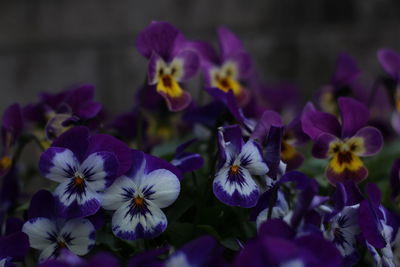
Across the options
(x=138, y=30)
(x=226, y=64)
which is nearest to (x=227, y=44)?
(x=226, y=64)

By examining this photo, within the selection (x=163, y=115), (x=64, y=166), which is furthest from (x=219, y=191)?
(x=163, y=115)

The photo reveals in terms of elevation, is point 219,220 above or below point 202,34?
above

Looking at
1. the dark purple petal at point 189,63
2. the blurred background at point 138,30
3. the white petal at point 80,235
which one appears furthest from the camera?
the blurred background at point 138,30

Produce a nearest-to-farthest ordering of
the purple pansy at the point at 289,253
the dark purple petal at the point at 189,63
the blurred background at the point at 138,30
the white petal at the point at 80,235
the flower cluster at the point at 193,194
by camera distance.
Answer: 1. the purple pansy at the point at 289,253
2. the flower cluster at the point at 193,194
3. the white petal at the point at 80,235
4. the dark purple petal at the point at 189,63
5. the blurred background at the point at 138,30

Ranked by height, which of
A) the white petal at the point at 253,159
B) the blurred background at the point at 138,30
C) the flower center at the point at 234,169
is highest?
the white petal at the point at 253,159

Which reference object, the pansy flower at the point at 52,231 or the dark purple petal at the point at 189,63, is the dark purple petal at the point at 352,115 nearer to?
the dark purple petal at the point at 189,63

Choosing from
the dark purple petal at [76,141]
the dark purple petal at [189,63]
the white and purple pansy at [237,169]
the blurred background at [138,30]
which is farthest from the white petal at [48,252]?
the blurred background at [138,30]

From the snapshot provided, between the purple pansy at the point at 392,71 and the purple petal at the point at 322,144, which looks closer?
the purple petal at the point at 322,144

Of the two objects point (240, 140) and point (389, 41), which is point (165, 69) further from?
point (389, 41)
